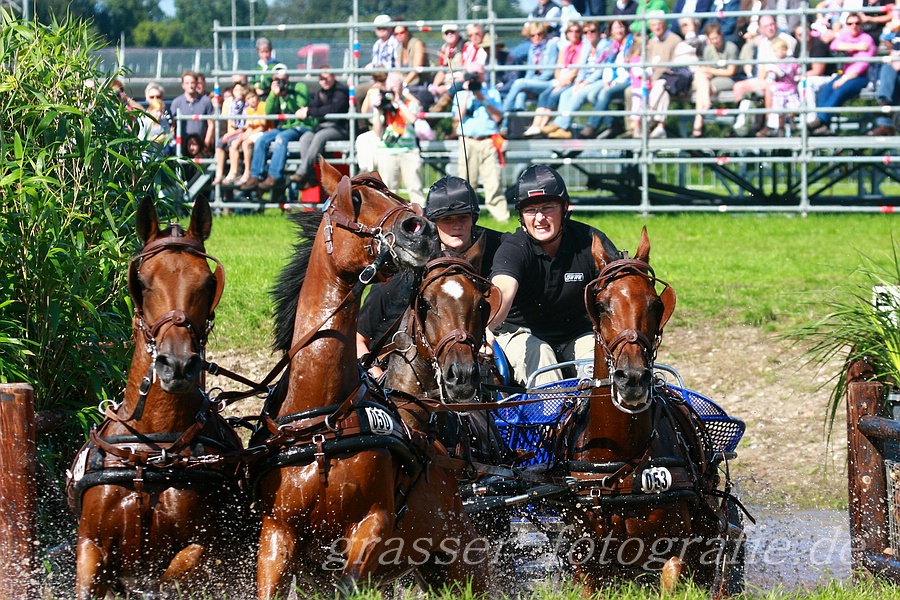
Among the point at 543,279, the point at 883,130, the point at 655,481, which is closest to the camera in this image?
the point at 655,481

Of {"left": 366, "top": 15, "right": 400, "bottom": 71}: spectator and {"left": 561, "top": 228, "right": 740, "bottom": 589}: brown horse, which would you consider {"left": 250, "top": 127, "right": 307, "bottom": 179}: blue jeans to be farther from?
{"left": 561, "top": 228, "right": 740, "bottom": 589}: brown horse

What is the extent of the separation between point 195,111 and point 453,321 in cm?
1199

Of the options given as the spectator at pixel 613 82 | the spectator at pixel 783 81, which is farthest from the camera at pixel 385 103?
the spectator at pixel 783 81

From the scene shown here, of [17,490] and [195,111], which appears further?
[195,111]

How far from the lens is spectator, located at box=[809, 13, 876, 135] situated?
47.2ft

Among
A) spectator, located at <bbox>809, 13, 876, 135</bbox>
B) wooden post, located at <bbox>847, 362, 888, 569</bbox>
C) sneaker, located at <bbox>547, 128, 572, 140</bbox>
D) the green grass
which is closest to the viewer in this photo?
wooden post, located at <bbox>847, 362, 888, 569</bbox>

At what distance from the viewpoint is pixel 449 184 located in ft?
20.0

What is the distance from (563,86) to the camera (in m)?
15.3

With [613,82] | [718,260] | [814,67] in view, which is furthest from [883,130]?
[718,260]

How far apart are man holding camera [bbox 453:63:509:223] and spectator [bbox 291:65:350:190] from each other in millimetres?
1929

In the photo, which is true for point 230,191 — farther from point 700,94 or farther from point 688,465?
point 688,465

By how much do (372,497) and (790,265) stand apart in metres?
7.88

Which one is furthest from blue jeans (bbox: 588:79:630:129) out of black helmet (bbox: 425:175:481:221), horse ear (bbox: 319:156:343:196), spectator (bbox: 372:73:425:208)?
horse ear (bbox: 319:156:343:196)

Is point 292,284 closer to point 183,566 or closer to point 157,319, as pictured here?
point 157,319
